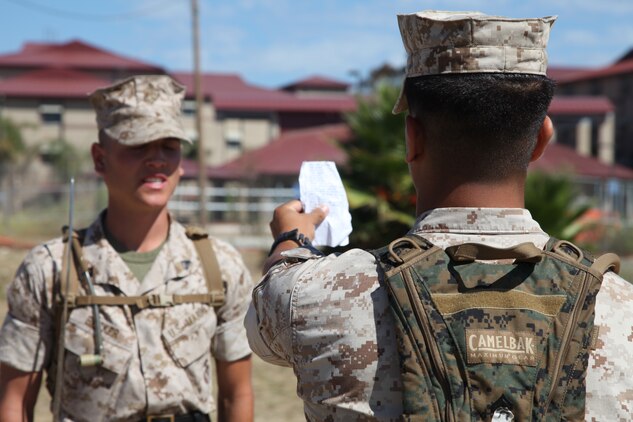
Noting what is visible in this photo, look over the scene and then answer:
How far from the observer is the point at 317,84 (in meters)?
50.8

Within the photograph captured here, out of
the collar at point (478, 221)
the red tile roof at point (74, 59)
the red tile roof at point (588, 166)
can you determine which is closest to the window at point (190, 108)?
the red tile roof at point (74, 59)

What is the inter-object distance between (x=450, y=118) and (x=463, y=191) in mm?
144

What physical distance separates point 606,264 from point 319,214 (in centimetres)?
67

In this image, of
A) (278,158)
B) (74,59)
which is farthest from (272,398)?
(74,59)

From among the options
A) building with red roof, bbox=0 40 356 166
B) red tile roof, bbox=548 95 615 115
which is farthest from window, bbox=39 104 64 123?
red tile roof, bbox=548 95 615 115

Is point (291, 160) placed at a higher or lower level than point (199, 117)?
lower

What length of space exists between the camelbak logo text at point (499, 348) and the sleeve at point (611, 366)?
0.44 ft

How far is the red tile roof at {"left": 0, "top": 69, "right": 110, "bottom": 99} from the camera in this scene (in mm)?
39875

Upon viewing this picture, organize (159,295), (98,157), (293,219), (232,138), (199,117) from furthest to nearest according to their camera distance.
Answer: (232,138) → (199,117) → (98,157) → (159,295) → (293,219)

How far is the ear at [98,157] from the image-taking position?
330 centimetres

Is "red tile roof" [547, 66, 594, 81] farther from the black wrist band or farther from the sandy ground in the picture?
the black wrist band

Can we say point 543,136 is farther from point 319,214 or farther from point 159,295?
point 159,295

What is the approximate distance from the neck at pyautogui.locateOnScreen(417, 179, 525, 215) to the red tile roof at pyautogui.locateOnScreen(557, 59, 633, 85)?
43.0 meters

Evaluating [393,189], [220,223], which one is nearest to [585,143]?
[220,223]
